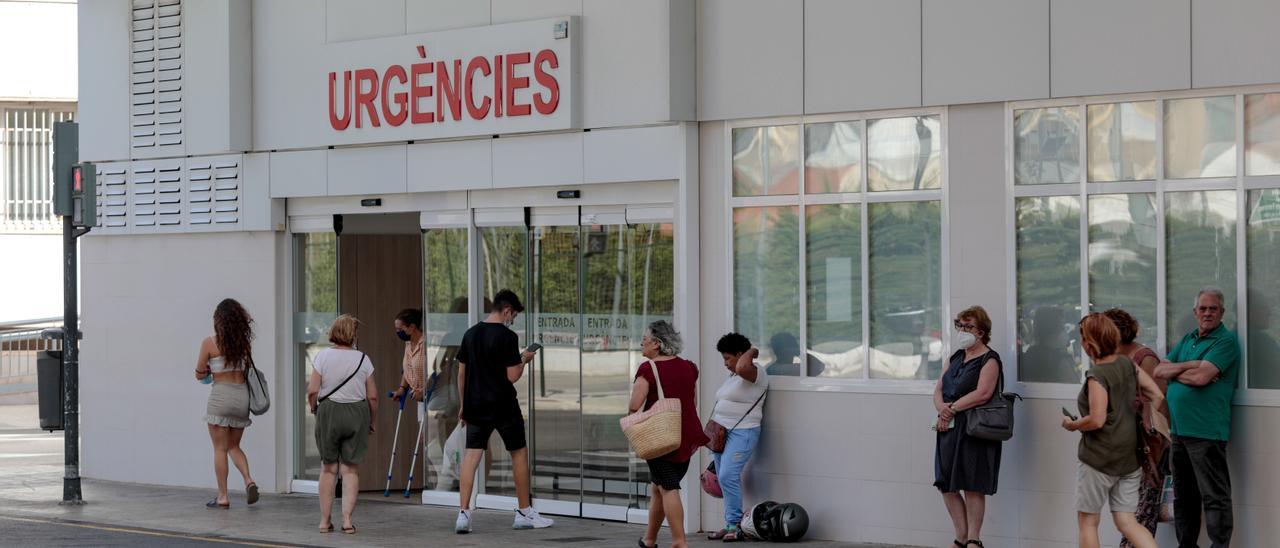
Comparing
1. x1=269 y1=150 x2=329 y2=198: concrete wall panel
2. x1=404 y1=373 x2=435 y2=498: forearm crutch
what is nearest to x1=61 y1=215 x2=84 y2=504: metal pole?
x1=269 y1=150 x2=329 y2=198: concrete wall panel

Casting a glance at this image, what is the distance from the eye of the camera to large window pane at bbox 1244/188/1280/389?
10539 mm

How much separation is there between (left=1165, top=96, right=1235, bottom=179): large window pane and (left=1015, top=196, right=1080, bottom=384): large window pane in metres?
0.72

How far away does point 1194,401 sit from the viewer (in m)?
10.5

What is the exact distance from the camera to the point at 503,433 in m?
13.0

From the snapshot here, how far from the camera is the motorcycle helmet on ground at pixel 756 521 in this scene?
12.2 metres

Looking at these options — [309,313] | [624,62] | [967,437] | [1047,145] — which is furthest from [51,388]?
[1047,145]

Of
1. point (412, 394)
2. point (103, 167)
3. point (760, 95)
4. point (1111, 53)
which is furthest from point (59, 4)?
point (1111, 53)

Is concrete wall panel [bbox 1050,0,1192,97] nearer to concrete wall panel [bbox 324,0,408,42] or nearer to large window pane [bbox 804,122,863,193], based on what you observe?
large window pane [bbox 804,122,863,193]

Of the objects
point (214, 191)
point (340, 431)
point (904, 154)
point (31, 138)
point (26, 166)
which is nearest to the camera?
point (904, 154)

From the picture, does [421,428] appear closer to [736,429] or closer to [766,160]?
[736,429]

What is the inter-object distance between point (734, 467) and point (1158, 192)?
3582 mm

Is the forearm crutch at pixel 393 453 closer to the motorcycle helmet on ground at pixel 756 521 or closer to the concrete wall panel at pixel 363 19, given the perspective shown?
the concrete wall panel at pixel 363 19

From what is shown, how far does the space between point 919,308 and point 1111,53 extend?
2.21 meters

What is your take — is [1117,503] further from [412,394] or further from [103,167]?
[103,167]
